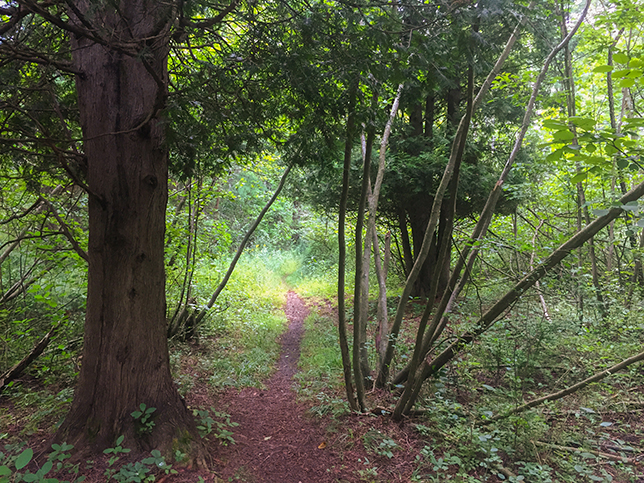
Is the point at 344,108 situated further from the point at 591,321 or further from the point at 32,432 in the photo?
the point at 591,321

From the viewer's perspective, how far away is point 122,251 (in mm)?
3018

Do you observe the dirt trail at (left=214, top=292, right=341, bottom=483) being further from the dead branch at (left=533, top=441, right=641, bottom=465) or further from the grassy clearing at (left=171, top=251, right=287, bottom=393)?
the dead branch at (left=533, top=441, right=641, bottom=465)

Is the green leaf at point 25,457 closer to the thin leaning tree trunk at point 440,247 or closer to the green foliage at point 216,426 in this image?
the green foliage at point 216,426

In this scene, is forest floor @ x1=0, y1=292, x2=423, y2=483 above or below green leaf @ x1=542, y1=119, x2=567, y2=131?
below

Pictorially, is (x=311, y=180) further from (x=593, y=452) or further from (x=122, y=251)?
(x=593, y=452)

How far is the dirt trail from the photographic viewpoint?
3.30 meters

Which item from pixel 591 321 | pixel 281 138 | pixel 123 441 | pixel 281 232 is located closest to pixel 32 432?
pixel 123 441

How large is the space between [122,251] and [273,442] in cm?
259

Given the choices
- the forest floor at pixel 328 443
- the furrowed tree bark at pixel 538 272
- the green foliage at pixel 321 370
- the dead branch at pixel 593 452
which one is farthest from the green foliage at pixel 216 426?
the dead branch at pixel 593 452

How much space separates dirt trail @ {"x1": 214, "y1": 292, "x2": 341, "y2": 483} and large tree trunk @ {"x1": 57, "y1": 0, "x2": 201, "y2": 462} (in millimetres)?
586

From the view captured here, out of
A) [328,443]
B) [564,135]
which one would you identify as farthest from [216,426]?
[564,135]

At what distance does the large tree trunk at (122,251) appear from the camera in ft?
9.70

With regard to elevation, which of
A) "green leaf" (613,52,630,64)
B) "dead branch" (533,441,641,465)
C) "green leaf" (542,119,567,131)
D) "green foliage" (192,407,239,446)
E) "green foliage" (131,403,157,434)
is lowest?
"green foliage" (192,407,239,446)

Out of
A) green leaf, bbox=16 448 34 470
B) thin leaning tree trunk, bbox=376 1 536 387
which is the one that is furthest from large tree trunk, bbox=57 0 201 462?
thin leaning tree trunk, bbox=376 1 536 387
